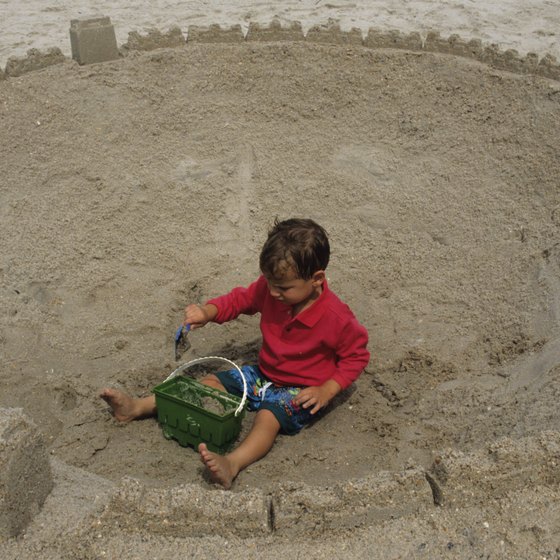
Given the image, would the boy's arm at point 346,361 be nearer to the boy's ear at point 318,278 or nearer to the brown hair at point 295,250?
the boy's ear at point 318,278

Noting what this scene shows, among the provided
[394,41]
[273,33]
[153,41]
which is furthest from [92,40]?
[394,41]

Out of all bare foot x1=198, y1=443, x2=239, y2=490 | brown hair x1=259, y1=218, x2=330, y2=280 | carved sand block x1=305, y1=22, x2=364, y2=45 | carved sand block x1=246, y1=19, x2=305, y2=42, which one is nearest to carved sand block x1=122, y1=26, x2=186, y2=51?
carved sand block x1=246, y1=19, x2=305, y2=42

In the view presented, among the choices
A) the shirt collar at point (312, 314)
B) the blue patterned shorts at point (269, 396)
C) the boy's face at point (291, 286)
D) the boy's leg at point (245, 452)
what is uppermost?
the boy's face at point (291, 286)

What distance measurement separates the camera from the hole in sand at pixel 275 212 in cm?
396

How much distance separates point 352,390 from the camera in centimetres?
387

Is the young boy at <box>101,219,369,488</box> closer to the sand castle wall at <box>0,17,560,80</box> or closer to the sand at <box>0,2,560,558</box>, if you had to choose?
the sand at <box>0,2,560,558</box>

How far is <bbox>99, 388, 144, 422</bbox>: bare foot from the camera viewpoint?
3.41 metres

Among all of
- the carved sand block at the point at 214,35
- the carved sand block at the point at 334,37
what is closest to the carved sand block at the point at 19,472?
the carved sand block at the point at 214,35

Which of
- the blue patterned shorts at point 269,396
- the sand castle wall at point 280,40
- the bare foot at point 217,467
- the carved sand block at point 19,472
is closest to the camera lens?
the carved sand block at point 19,472

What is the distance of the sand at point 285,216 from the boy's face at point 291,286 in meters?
0.65

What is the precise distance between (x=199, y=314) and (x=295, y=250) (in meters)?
0.66

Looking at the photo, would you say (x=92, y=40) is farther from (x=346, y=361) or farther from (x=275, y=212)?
(x=346, y=361)

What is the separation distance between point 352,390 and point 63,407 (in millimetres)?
1390

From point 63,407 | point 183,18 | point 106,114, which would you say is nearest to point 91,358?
point 63,407
